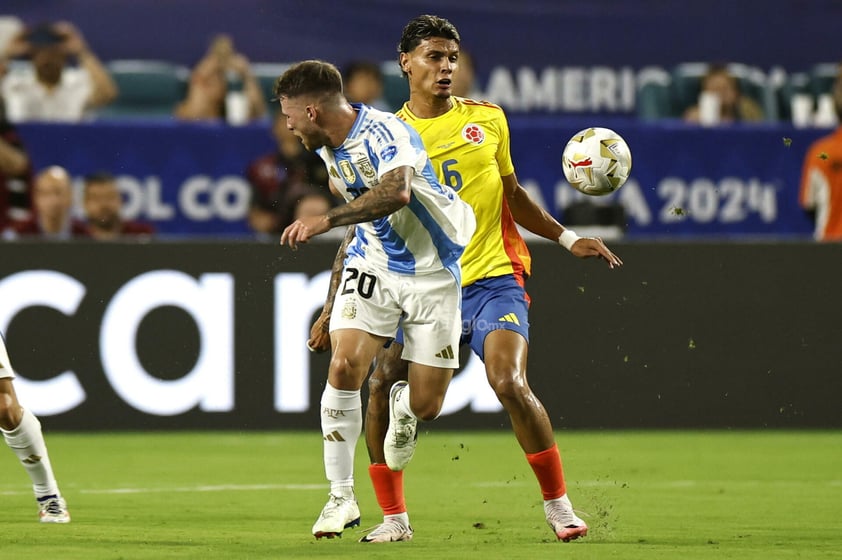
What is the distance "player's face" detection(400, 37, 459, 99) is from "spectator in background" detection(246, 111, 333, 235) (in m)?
5.60

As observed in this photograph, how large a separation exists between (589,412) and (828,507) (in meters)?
3.63

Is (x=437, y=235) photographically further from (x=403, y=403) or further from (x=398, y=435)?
(x=398, y=435)

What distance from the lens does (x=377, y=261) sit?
6867 millimetres

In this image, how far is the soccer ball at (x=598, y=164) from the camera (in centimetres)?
756

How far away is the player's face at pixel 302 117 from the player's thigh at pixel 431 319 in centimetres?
72

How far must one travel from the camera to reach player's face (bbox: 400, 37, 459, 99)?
23.9ft

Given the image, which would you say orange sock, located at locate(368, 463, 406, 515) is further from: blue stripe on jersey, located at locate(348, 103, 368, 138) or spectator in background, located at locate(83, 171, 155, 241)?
spectator in background, located at locate(83, 171, 155, 241)

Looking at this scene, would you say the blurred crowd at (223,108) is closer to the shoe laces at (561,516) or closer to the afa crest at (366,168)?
the afa crest at (366,168)

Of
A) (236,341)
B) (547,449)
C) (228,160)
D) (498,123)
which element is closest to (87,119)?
(228,160)

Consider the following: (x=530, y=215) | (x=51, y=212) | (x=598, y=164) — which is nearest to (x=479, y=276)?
(x=530, y=215)

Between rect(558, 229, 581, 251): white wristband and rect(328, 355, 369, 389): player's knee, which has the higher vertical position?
rect(558, 229, 581, 251): white wristband

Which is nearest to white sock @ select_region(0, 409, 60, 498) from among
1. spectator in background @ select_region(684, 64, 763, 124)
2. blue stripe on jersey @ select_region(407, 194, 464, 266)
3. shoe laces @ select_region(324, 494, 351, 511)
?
shoe laces @ select_region(324, 494, 351, 511)

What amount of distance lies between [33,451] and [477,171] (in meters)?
2.38

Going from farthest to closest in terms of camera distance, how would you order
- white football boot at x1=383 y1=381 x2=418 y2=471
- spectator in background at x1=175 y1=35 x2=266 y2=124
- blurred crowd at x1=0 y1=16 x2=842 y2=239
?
spectator in background at x1=175 y1=35 x2=266 y2=124 → blurred crowd at x1=0 y1=16 x2=842 y2=239 → white football boot at x1=383 y1=381 x2=418 y2=471
